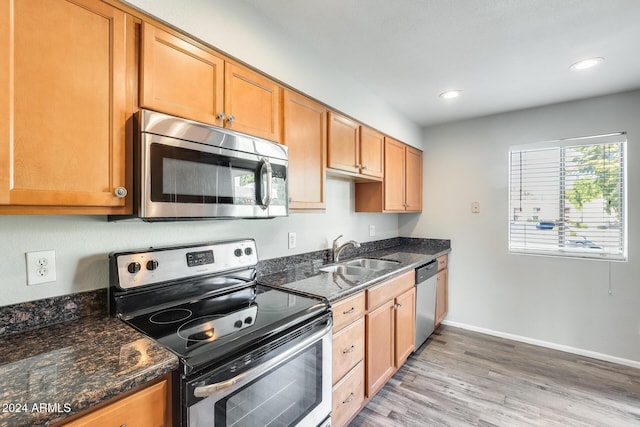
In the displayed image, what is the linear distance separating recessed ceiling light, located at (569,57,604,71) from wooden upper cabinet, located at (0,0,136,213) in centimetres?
267

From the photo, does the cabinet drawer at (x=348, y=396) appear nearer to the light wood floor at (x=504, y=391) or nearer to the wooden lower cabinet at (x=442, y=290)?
the light wood floor at (x=504, y=391)

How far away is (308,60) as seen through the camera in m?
1.83

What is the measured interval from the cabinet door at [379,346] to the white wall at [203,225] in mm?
705

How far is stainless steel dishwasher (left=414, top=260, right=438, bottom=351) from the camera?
254cm

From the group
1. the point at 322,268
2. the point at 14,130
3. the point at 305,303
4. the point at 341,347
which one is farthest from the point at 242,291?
the point at 14,130

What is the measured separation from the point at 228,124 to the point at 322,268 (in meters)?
1.27

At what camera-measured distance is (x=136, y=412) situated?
781 millimetres

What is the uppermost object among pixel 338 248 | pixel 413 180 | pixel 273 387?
pixel 413 180

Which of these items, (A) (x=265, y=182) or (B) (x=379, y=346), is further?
(B) (x=379, y=346)

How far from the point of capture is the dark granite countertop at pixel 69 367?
64 cm

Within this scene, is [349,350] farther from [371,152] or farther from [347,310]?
[371,152]

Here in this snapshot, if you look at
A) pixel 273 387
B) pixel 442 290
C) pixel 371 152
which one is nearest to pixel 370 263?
pixel 371 152

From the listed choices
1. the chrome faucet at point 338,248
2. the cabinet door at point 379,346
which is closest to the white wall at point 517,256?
the chrome faucet at point 338,248

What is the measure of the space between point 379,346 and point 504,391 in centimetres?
105
